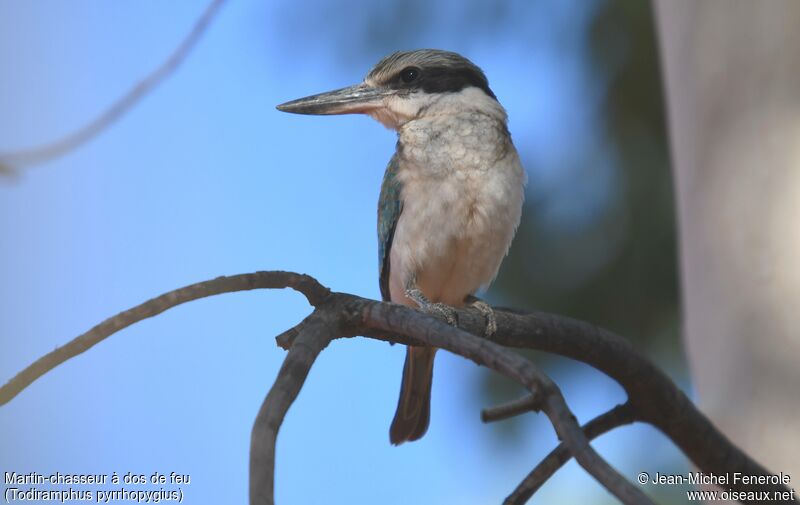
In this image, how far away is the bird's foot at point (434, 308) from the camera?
2549 mm

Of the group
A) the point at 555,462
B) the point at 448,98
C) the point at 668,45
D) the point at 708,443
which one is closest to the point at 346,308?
the point at 555,462

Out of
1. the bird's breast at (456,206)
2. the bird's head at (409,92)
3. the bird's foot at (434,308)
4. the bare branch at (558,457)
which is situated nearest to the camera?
the bare branch at (558,457)

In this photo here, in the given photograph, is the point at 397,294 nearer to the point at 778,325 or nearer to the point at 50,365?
the point at 778,325

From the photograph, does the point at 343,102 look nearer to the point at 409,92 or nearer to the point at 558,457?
the point at 409,92

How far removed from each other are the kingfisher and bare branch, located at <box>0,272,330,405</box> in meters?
1.07

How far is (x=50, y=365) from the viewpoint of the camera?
149cm

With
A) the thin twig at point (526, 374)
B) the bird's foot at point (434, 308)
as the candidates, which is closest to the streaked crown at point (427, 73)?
the bird's foot at point (434, 308)

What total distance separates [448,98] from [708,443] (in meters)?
1.76

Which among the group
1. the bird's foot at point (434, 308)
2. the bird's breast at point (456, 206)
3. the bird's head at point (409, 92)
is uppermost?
the bird's head at point (409, 92)

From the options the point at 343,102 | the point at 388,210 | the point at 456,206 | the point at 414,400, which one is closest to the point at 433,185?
the point at 456,206

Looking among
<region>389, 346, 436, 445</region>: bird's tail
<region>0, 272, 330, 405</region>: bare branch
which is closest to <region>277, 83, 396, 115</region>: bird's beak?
<region>389, 346, 436, 445</region>: bird's tail

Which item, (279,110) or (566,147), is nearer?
(279,110)

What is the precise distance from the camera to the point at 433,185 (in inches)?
126

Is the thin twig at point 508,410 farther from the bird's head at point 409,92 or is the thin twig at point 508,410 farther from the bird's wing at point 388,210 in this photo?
the bird's head at point 409,92
